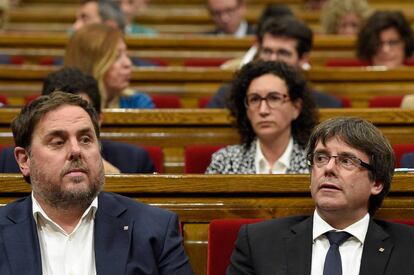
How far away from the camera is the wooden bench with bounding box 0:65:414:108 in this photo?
240cm

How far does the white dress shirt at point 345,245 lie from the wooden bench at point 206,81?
42.8 inches

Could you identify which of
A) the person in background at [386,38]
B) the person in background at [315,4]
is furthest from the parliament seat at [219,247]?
the person in background at [315,4]

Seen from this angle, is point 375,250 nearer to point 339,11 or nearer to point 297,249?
point 297,249

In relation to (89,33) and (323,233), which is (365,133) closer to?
(323,233)

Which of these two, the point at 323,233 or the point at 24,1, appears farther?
the point at 24,1

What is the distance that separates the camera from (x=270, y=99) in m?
1.82

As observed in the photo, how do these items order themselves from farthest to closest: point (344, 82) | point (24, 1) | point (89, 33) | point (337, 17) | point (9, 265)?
point (24, 1), point (337, 17), point (344, 82), point (89, 33), point (9, 265)

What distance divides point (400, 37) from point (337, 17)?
1.60ft

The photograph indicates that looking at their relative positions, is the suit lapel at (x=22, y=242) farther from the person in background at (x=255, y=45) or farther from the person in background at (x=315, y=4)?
the person in background at (x=315, y=4)

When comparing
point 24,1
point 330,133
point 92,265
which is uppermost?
point 24,1

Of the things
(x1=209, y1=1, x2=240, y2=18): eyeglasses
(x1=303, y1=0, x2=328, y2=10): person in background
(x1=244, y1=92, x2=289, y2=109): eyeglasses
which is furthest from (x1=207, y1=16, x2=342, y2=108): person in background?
(x1=303, y1=0, x2=328, y2=10): person in background

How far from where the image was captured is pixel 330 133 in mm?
1315

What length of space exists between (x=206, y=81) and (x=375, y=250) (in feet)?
3.98

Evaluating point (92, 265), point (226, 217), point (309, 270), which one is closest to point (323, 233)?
point (309, 270)
